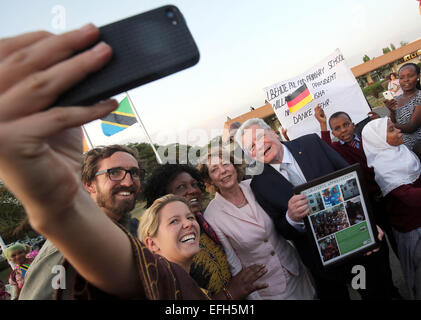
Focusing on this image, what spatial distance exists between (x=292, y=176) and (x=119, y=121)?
26.5ft

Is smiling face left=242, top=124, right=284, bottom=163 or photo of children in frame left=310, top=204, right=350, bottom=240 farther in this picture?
smiling face left=242, top=124, right=284, bottom=163

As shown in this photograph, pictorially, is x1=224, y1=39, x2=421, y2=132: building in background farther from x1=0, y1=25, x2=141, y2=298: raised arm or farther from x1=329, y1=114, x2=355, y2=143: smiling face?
x1=0, y1=25, x2=141, y2=298: raised arm

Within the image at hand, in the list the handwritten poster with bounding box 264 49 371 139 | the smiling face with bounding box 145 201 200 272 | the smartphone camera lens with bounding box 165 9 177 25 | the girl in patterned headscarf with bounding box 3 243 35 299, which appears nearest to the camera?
the smartphone camera lens with bounding box 165 9 177 25

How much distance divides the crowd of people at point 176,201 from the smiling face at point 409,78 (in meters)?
0.02

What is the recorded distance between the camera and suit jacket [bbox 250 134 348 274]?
2200 millimetres

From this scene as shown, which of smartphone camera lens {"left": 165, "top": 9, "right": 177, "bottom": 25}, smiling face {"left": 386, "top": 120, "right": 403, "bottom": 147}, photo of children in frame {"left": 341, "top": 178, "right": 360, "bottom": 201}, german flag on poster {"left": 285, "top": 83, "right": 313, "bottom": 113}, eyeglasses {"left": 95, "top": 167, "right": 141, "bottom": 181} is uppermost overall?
german flag on poster {"left": 285, "top": 83, "right": 313, "bottom": 113}

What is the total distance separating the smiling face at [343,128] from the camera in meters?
3.12

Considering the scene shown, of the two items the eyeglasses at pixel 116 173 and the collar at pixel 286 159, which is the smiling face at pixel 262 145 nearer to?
the collar at pixel 286 159

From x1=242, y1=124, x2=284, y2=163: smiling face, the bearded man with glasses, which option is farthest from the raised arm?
x1=242, y1=124, x2=284, y2=163: smiling face

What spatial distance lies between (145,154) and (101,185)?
70.8 feet

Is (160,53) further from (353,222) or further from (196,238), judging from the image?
(353,222)

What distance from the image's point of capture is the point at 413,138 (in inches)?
132

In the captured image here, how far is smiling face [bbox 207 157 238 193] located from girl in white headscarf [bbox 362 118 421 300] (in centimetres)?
129

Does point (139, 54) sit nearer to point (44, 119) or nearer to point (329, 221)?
point (44, 119)
